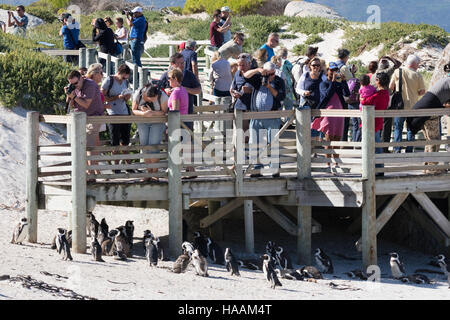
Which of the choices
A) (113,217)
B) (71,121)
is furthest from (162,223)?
(71,121)

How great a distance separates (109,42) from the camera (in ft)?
79.5

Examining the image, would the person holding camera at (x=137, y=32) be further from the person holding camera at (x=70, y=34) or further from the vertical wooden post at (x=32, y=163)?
the vertical wooden post at (x=32, y=163)

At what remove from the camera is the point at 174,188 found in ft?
53.9

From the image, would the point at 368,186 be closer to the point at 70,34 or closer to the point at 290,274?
the point at 290,274

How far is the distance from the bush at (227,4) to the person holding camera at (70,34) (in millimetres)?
31234

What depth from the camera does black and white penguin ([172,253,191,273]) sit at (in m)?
15.7

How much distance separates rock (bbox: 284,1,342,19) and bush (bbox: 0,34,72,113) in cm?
2978

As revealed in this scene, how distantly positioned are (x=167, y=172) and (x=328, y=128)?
2.60 metres

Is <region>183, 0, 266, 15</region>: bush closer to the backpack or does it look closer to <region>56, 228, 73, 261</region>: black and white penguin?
the backpack

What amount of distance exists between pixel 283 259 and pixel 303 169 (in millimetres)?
1446

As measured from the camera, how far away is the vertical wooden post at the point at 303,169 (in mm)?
16703

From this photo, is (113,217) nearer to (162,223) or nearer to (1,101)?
(162,223)

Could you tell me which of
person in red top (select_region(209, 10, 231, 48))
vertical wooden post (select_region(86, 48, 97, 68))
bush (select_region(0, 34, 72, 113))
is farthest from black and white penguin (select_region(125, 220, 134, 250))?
person in red top (select_region(209, 10, 231, 48))

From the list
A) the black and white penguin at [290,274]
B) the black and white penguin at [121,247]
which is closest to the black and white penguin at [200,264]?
the black and white penguin at [290,274]
